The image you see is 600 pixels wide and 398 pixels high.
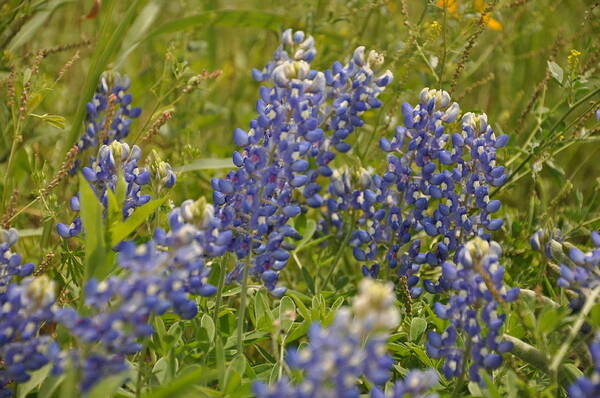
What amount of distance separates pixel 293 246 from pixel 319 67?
1.36m

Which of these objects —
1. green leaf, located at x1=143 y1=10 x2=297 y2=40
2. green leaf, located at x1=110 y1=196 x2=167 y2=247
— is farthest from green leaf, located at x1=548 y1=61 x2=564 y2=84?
green leaf, located at x1=110 y1=196 x2=167 y2=247

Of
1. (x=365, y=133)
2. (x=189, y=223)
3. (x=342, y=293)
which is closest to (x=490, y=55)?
(x=365, y=133)

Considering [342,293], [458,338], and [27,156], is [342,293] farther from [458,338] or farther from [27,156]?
[27,156]

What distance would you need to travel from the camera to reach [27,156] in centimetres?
329

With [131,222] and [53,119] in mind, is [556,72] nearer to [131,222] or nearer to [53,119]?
[131,222]

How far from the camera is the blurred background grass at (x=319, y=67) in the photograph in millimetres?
2922

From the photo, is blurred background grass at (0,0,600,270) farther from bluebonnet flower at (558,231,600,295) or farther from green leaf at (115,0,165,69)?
bluebonnet flower at (558,231,600,295)

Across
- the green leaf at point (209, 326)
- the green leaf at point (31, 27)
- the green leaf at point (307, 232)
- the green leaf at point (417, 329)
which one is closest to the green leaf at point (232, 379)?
the green leaf at point (209, 326)

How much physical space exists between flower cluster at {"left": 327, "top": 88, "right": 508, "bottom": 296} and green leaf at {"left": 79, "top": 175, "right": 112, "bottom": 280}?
3.09 ft

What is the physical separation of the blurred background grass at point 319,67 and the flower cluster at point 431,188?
→ 0.27m

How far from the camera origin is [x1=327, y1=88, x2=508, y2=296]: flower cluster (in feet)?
8.00

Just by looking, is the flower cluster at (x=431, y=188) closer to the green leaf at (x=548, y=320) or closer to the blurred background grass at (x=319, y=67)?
the blurred background grass at (x=319, y=67)

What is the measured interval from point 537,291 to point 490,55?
9.29 feet

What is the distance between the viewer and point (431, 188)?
2479mm
